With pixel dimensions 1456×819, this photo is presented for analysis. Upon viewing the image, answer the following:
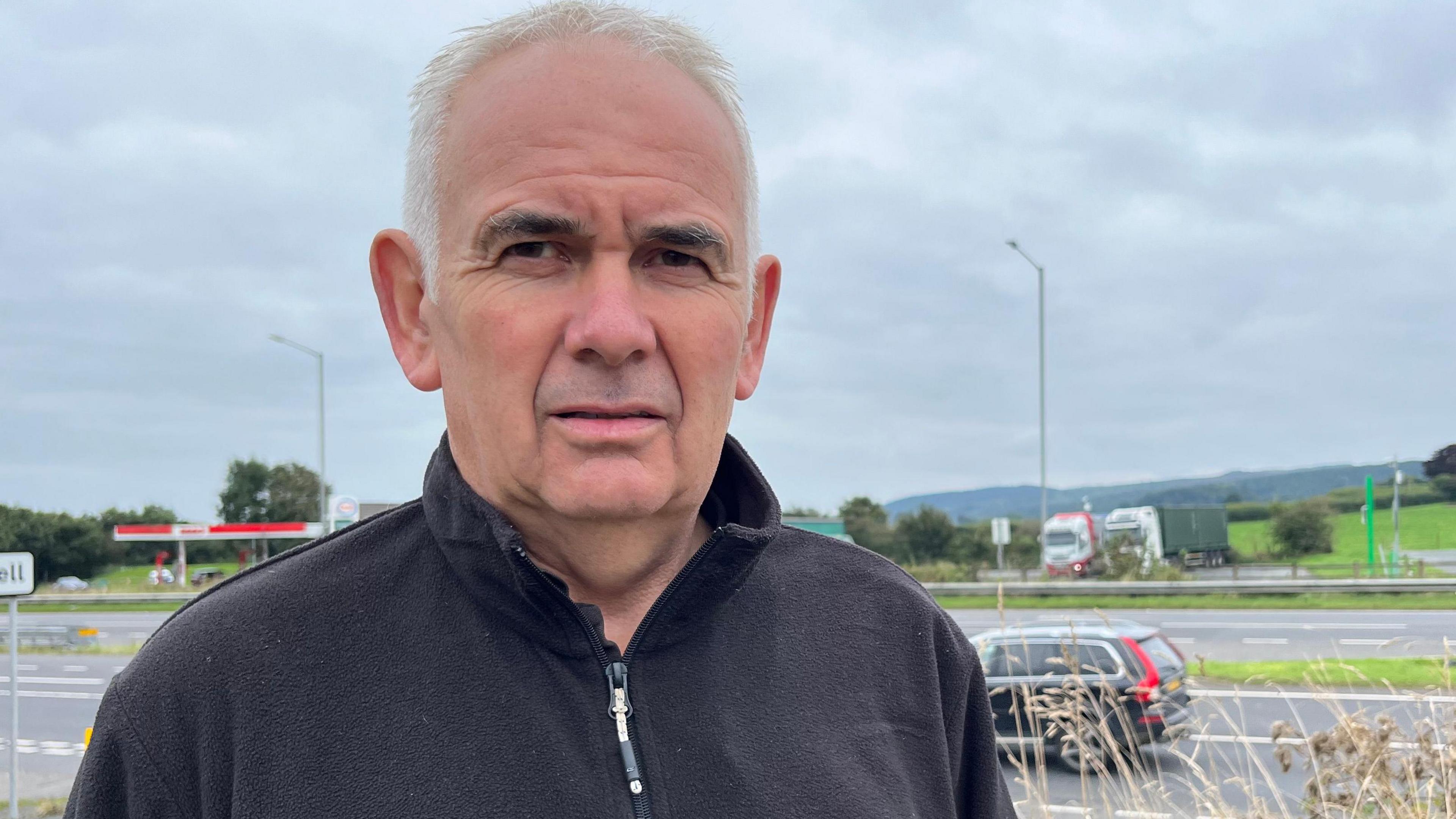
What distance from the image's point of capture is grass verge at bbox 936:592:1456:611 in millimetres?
19078

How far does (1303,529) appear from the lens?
2191 cm

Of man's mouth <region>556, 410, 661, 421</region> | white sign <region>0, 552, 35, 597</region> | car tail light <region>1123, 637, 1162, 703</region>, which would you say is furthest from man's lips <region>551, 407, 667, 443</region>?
white sign <region>0, 552, 35, 597</region>

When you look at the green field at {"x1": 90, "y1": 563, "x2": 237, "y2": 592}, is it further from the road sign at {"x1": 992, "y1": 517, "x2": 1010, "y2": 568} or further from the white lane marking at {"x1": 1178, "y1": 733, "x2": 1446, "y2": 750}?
the white lane marking at {"x1": 1178, "y1": 733, "x2": 1446, "y2": 750}

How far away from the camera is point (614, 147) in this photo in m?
1.42

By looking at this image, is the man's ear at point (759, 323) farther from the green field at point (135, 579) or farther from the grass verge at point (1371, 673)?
the green field at point (135, 579)

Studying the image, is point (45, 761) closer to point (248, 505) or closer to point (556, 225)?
point (556, 225)

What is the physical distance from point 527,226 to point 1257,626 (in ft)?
61.9

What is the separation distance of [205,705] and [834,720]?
0.87 meters

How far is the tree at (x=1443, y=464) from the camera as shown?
5.46 meters

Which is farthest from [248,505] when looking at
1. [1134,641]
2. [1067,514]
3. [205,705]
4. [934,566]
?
[205,705]

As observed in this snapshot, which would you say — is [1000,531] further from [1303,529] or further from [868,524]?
[868,524]

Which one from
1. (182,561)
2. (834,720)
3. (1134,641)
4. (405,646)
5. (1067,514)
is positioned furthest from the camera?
(1067,514)

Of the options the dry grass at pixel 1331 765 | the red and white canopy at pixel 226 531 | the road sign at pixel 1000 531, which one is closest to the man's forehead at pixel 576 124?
the dry grass at pixel 1331 765

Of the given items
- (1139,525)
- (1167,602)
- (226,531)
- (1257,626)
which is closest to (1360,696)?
(1257,626)
